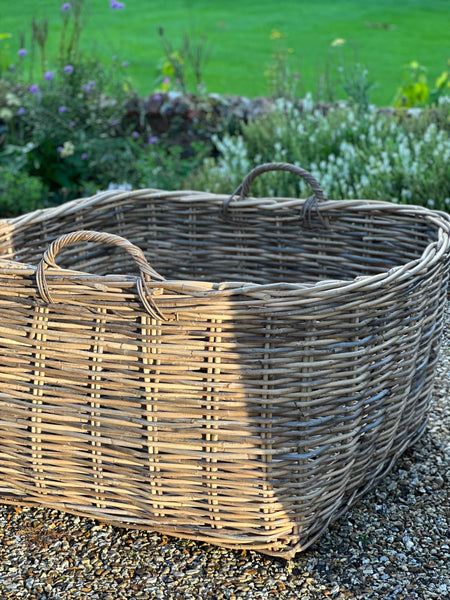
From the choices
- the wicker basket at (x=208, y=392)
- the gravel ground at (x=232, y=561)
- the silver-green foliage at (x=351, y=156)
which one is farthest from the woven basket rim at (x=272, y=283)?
the silver-green foliage at (x=351, y=156)

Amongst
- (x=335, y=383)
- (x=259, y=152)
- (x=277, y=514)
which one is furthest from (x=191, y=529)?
(x=259, y=152)

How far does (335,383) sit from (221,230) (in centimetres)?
118

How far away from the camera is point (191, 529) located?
5.95 ft

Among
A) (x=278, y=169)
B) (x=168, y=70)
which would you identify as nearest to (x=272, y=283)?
(x=278, y=169)

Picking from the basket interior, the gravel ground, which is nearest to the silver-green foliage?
the basket interior

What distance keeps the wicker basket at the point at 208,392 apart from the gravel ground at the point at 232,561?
5 cm

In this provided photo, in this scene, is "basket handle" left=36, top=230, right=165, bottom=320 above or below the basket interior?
above

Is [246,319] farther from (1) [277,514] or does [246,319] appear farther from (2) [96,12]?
(2) [96,12]

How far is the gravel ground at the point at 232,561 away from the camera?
5.62 ft

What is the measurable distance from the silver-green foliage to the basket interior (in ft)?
3.22

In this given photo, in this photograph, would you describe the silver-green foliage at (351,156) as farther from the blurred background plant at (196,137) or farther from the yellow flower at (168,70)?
the yellow flower at (168,70)

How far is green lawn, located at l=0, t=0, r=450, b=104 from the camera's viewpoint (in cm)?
787

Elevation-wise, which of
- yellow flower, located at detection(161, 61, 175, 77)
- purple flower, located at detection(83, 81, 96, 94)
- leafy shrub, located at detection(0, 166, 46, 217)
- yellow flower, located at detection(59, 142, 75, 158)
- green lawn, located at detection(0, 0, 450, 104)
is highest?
purple flower, located at detection(83, 81, 96, 94)

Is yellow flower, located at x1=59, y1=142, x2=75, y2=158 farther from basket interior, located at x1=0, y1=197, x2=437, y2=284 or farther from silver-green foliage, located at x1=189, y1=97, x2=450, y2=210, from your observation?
basket interior, located at x1=0, y1=197, x2=437, y2=284
